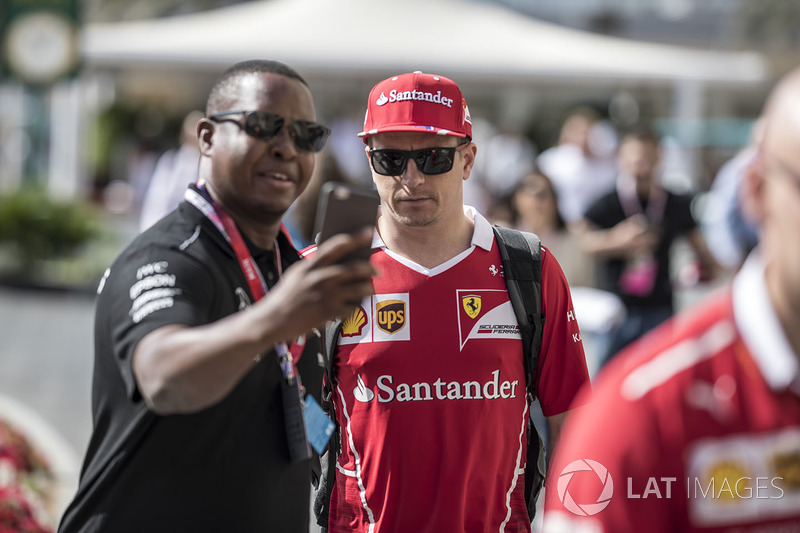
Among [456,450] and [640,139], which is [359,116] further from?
[456,450]

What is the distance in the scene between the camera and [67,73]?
50.1 feet

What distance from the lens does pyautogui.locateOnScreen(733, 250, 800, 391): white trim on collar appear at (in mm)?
1766

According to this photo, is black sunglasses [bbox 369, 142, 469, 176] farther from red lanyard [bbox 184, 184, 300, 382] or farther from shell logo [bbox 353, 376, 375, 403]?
red lanyard [bbox 184, 184, 300, 382]

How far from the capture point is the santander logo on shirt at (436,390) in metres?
3.12

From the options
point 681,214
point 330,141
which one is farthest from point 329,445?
point 330,141

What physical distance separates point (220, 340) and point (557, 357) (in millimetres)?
1487

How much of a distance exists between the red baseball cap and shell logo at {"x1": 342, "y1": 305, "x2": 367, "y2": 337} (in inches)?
23.0

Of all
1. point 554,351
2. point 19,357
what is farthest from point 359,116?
point 554,351

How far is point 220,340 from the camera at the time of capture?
6.68ft

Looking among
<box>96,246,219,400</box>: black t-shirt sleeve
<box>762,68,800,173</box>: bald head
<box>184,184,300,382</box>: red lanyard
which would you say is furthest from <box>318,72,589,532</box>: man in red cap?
<box>762,68,800,173</box>: bald head

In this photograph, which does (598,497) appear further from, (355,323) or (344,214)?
(355,323)

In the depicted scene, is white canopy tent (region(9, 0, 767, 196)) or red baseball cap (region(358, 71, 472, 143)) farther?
white canopy tent (region(9, 0, 767, 196))

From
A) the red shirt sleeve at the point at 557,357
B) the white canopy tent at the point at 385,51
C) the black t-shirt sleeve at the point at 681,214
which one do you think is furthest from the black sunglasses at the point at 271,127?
the white canopy tent at the point at 385,51

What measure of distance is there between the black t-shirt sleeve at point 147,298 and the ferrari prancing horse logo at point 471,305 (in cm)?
103
